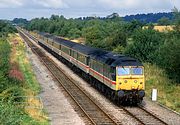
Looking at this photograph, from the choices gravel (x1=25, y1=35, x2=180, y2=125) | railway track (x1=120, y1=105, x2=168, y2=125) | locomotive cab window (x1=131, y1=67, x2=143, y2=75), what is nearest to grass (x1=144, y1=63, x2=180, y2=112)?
gravel (x1=25, y1=35, x2=180, y2=125)

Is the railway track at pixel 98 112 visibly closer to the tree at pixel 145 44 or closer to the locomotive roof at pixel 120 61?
the locomotive roof at pixel 120 61

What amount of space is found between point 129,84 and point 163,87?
23.8 ft

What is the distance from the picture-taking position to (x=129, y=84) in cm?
2595

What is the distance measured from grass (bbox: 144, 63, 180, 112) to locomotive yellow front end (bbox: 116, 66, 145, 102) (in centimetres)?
219

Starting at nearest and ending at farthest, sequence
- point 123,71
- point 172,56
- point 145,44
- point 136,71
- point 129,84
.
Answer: point 129,84, point 123,71, point 136,71, point 172,56, point 145,44

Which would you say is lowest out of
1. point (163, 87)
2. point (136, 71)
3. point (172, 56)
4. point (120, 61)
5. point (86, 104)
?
point (86, 104)

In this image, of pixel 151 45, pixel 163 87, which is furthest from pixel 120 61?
pixel 151 45

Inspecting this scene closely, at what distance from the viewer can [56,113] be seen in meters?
23.9

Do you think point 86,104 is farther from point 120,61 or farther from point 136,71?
point 136,71

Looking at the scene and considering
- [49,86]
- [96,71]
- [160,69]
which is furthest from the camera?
[160,69]

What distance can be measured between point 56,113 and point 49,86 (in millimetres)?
10712

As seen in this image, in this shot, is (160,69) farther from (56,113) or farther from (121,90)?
(56,113)

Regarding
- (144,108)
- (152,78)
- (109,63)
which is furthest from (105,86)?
(152,78)

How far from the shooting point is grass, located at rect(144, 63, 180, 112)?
27375 mm
